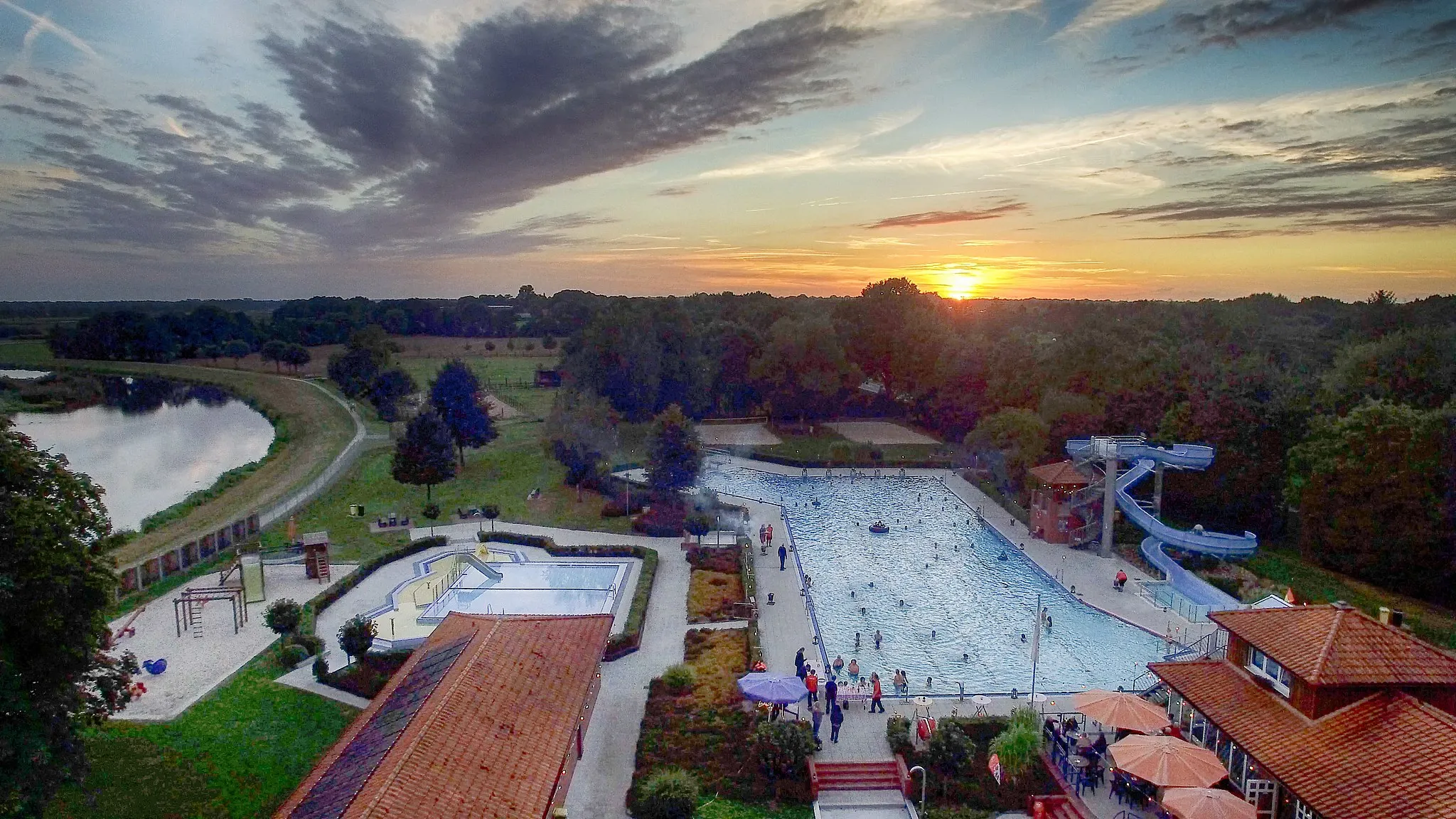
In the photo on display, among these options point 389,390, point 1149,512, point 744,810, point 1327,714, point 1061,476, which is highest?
point 389,390

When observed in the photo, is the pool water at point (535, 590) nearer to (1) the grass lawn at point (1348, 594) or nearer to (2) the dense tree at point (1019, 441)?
(2) the dense tree at point (1019, 441)

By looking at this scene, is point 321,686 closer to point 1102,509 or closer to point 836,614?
point 836,614

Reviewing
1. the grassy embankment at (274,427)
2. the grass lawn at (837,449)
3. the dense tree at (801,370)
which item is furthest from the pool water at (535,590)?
the dense tree at (801,370)

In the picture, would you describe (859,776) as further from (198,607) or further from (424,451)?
(424,451)

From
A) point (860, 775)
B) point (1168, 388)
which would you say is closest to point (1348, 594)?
point (1168, 388)

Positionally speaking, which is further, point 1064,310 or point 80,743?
point 1064,310

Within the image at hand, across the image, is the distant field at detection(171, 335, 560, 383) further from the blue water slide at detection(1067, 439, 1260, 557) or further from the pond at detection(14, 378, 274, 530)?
the blue water slide at detection(1067, 439, 1260, 557)

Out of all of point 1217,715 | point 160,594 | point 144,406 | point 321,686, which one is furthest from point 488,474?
point 144,406
